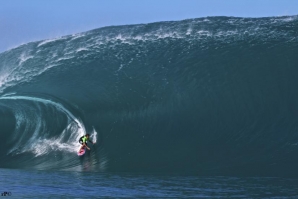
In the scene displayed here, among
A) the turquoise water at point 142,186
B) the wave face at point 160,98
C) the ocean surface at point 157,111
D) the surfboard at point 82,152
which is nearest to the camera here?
the turquoise water at point 142,186

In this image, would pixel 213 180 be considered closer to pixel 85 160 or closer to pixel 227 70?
pixel 85 160

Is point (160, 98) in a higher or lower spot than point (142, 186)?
higher

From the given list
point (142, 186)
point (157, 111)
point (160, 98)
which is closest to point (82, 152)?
point (157, 111)

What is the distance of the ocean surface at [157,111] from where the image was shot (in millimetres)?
15070

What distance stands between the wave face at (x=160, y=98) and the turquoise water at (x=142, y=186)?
1674 millimetres

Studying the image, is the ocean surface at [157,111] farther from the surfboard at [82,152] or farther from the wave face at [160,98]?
the surfboard at [82,152]

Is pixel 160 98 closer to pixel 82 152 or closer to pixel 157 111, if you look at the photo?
pixel 157 111

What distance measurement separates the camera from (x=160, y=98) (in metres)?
21.6

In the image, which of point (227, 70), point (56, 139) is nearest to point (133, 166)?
point (56, 139)

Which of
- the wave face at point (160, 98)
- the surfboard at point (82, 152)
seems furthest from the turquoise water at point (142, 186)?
the surfboard at point (82, 152)

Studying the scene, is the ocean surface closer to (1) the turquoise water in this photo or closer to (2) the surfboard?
(1) the turquoise water

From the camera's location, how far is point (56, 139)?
21.5 m

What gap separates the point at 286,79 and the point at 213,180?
27.0 feet

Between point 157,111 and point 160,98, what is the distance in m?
0.73
